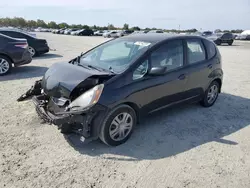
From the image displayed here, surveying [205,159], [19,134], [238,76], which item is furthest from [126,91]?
[238,76]

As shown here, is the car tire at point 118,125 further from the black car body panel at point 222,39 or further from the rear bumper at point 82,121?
the black car body panel at point 222,39

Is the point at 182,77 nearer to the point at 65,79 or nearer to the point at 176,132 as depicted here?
the point at 176,132

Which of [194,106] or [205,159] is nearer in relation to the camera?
[205,159]

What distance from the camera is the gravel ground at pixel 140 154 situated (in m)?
3.05

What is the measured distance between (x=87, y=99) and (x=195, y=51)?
2752 millimetres

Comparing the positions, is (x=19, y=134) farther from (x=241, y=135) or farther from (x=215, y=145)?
(x=241, y=135)

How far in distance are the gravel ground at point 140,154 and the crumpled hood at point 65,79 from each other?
773mm

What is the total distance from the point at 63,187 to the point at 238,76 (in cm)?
833

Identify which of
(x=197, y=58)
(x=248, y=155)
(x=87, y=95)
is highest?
(x=197, y=58)

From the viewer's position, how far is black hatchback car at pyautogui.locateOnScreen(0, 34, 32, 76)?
826 centimetres

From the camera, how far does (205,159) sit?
3.54 meters

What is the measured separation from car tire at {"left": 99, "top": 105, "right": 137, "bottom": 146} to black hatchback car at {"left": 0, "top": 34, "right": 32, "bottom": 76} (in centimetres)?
614

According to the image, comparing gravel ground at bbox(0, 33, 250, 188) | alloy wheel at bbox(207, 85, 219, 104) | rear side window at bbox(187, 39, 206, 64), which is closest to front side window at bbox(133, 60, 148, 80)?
gravel ground at bbox(0, 33, 250, 188)

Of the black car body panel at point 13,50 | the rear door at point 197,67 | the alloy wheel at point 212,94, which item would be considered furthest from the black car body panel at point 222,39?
the rear door at point 197,67
